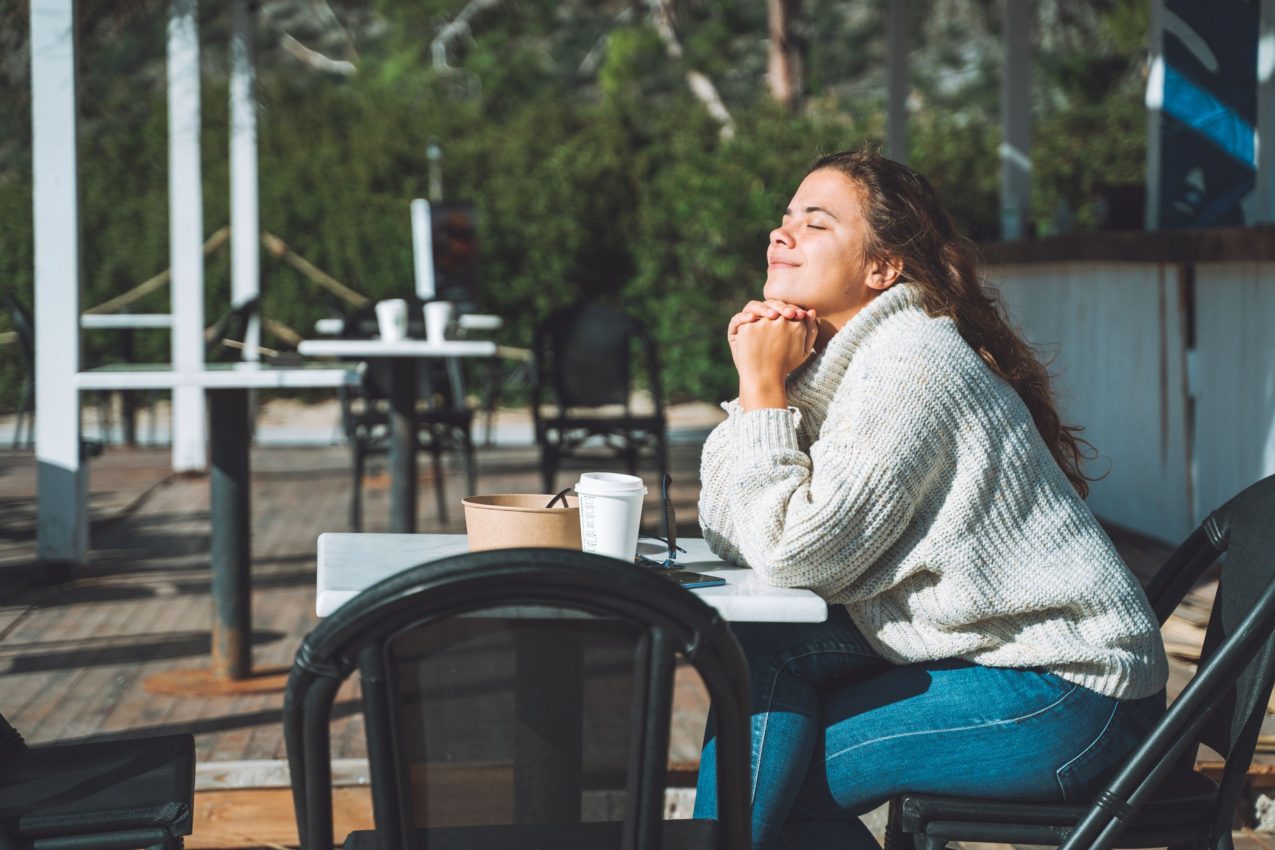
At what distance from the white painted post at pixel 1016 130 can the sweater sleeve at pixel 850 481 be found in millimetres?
5998

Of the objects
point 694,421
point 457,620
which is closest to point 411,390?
point 457,620

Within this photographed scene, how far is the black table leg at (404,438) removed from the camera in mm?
5258

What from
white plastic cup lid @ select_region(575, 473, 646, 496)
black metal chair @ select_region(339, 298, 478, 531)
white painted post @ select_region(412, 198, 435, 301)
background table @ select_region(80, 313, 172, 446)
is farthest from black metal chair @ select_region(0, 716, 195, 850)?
white painted post @ select_region(412, 198, 435, 301)

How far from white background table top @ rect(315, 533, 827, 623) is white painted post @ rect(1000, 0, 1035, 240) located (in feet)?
19.3

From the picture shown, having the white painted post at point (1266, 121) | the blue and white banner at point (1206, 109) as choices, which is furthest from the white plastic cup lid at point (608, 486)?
the blue and white banner at point (1206, 109)

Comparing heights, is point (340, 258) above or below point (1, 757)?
above

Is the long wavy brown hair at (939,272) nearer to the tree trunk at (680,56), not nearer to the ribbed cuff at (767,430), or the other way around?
the ribbed cuff at (767,430)

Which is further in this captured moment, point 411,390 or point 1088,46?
point 1088,46

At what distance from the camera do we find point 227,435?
3.71m

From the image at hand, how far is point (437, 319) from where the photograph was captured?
508 centimetres

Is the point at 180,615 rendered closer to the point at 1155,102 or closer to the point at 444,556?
the point at 444,556

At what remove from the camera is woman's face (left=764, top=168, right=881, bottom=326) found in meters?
1.99

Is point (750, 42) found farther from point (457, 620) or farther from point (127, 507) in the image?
point (457, 620)

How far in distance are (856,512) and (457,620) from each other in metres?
0.61
